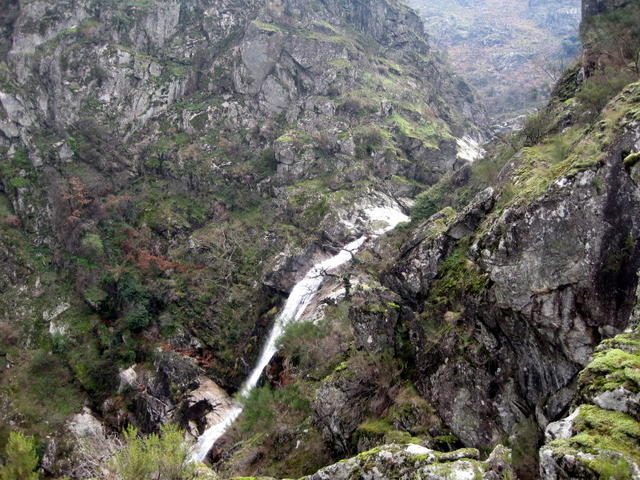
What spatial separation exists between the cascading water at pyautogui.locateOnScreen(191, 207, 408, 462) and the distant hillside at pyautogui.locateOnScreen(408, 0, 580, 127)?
256 ft

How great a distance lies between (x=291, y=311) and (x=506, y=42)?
155m

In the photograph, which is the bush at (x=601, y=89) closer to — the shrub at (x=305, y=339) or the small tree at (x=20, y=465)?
the shrub at (x=305, y=339)

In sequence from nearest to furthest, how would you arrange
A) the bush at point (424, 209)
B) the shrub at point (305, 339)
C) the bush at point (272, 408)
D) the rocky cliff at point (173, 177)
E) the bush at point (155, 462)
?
the bush at point (155, 462), the bush at point (272, 408), the shrub at point (305, 339), the rocky cliff at point (173, 177), the bush at point (424, 209)

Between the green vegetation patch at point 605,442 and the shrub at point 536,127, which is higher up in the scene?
the shrub at point 536,127

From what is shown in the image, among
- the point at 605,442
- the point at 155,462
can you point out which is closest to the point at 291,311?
the point at 155,462

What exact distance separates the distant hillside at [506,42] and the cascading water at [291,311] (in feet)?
256

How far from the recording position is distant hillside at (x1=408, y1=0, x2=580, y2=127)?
120 meters

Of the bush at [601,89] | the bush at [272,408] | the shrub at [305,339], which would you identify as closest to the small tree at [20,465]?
the bush at [272,408]

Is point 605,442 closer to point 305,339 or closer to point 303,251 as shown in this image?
point 305,339

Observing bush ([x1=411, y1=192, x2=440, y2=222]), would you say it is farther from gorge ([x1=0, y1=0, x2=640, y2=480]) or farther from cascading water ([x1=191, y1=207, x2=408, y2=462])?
cascading water ([x1=191, y1=207, x2=408, y2=462])

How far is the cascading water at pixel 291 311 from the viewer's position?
33.6m

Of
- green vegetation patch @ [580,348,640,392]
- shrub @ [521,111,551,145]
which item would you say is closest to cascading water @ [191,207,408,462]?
shrub @ [521,111,551,145]

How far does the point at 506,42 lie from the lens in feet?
510

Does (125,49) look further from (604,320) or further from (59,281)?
(604,320)
